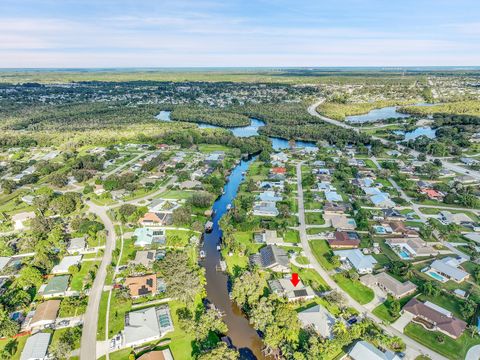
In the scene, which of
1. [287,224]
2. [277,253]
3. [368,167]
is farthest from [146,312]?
[368,167]

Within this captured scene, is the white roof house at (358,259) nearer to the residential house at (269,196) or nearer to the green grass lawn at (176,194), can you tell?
the residential house at (269,196)

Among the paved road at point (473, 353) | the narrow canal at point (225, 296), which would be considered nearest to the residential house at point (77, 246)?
the narrow canal at point (225, 296)

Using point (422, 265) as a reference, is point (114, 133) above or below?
above

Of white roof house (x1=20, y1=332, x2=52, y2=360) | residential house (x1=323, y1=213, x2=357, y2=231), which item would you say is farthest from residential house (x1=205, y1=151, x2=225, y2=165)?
white roof house (x1=20, y1=332, x2=52, y2=360)

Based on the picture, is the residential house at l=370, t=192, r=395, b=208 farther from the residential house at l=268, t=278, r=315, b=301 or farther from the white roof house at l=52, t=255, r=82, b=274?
the white roof house at l=52, t=255, r=82, b=274

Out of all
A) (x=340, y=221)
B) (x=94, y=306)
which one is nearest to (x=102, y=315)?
(x=94, y=306)

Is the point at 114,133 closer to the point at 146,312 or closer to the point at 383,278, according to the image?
the point at 146,312
